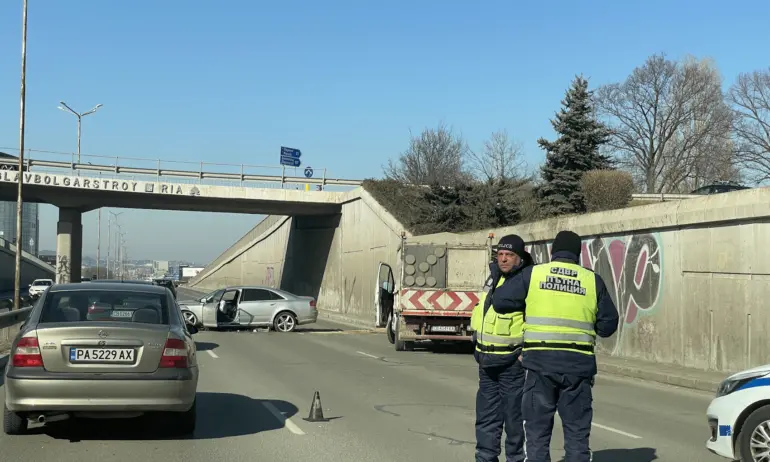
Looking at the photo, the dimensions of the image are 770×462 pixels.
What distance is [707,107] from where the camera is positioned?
5453 centimetres

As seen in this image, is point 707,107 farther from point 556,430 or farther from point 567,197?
point 556,430

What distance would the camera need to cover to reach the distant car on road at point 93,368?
7.23 m

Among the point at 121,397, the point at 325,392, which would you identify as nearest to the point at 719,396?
the point at 121,397

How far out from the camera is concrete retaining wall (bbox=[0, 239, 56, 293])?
72.6m

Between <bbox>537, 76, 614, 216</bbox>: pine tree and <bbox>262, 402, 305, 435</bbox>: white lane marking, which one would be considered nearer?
<bbox>262, 402, 305, 435</bbox>: white lane marking

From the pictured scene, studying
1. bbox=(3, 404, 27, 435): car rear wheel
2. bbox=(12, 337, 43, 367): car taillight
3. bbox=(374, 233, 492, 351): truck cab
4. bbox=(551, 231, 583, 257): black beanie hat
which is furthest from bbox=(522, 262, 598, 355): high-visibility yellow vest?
bbox=(374, 233, 492, 351): truck cab

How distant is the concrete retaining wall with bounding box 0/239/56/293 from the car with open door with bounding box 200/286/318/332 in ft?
144

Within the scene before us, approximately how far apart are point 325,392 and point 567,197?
2357 centimetres

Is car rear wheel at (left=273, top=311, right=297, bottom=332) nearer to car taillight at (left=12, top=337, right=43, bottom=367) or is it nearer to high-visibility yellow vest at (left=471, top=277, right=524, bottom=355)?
car taillight at (left=12, top=337, right=43, bottom=367)

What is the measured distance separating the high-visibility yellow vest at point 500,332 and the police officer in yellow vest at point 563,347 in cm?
47

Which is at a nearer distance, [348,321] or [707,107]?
[348,321]

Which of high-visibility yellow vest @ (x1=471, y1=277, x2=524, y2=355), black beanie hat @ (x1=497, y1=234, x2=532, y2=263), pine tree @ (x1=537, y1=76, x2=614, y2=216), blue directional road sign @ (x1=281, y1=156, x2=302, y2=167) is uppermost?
blue directional road sign @ (x1=281, y1=156, x2=302, y2=167)

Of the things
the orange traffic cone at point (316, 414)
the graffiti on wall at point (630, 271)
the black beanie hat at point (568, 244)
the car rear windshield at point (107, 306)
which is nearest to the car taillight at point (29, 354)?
the car rear windshield at point (107, 306)

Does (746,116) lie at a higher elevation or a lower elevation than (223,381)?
higher
